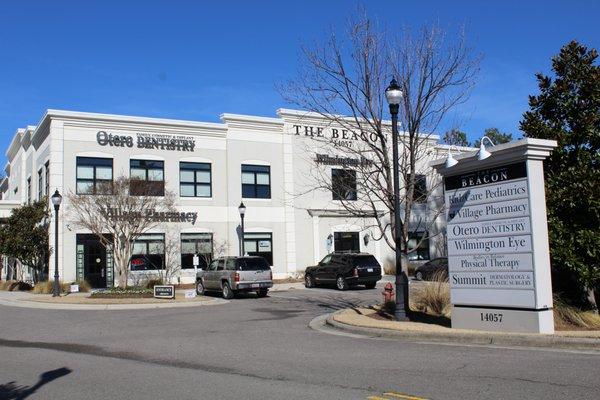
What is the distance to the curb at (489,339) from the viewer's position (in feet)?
33.9

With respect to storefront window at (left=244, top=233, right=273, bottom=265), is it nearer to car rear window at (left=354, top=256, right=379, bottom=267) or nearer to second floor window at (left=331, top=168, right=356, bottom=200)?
car rear window at (left=354, top=256, right=379, bottom=267)

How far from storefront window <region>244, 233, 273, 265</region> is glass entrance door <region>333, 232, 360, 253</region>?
4152mm

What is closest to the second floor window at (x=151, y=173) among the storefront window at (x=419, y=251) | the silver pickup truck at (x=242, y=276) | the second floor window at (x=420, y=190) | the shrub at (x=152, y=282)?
the shrub at (x=152, y=282)

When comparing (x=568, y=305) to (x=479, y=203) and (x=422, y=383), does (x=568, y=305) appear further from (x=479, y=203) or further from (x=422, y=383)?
(x=422, y=383)

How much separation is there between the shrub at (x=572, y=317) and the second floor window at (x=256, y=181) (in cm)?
2410

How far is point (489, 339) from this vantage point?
37.2 ft

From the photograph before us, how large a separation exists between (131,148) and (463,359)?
2598 cm

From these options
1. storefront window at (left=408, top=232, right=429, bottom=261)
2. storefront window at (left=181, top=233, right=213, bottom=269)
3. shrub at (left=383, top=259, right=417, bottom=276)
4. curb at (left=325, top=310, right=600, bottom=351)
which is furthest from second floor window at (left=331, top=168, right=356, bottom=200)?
storefront window at (left=408, top=232, right=429, bottom=261)

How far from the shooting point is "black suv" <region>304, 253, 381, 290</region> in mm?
27891

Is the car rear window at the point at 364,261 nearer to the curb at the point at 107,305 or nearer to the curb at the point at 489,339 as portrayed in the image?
the curb at the point at 107,305

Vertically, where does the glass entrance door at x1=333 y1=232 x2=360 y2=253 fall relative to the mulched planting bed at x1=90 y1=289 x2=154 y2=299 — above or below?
above

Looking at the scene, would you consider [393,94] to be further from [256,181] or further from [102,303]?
[256,181]

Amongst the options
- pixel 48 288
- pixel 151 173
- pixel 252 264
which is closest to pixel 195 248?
pixel 151 173

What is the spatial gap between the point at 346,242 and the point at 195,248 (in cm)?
961
